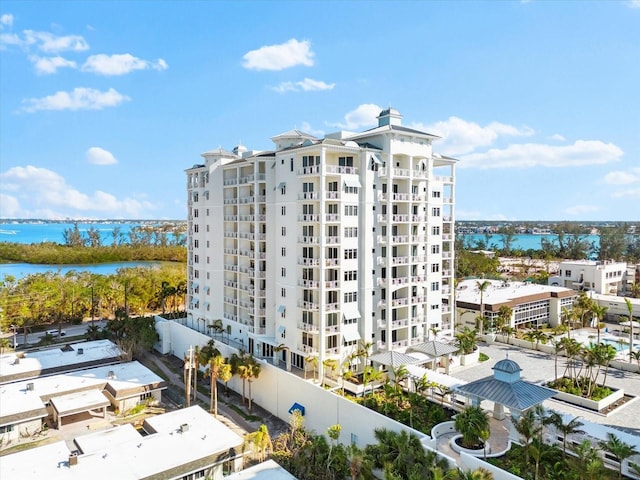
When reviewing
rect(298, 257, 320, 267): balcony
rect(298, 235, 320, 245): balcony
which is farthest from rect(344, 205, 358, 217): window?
rect(298, 257, 320, 267): balcony

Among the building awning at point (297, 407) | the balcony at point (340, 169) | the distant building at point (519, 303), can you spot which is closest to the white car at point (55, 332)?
the building awning at point (297, 407)

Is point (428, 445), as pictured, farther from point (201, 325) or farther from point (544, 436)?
point (201, 325)

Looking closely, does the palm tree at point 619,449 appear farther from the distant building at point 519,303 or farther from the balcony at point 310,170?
the distant building at point 519,303

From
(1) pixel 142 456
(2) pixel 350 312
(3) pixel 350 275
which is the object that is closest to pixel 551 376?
(2) pixel 350 312

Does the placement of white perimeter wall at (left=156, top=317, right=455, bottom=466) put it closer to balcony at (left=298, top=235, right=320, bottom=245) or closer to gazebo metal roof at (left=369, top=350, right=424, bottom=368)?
gazebo metal roof at (left=369, top=350, right=424, bottom=368)

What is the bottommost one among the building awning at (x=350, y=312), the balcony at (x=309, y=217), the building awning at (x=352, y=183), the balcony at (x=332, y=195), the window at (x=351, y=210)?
the building awning at (x=350, y=312)

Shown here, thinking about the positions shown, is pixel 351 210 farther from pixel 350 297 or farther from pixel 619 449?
pixel 619 449
